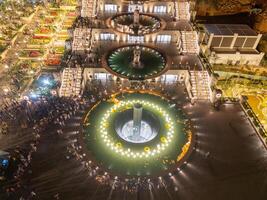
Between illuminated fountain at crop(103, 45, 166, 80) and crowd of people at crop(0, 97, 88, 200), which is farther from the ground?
illuminated fountain at crop(103, 45, 166, 80)

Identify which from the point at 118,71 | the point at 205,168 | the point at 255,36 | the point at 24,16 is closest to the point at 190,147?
the point at 205,168

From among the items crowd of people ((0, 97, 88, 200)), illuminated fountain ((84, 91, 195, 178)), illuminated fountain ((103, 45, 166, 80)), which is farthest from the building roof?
crowd of people ((0, 97, 88, 200))

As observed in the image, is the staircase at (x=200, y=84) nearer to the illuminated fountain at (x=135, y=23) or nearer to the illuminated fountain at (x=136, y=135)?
the illuminated fountain at (x=136, y=135)

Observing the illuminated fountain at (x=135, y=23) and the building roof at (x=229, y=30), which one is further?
the building roof at (x=229, y=30)

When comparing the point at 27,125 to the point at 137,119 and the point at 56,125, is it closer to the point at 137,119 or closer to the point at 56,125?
the point at 56,125

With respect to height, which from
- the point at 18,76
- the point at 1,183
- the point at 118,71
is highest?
the point at 118,71

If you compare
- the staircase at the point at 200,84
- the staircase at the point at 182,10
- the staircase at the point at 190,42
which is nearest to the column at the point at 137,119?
the staircase at the point at 200,84

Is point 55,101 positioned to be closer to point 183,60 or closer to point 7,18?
point 183,60

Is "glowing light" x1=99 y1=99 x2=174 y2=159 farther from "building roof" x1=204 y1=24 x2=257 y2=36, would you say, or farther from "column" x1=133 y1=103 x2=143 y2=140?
"building roof" x1=204 y1=24 x2=257 y2=36

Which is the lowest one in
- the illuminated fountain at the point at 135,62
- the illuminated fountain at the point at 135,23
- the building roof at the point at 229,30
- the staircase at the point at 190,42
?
the building roof at the point at 229,30
